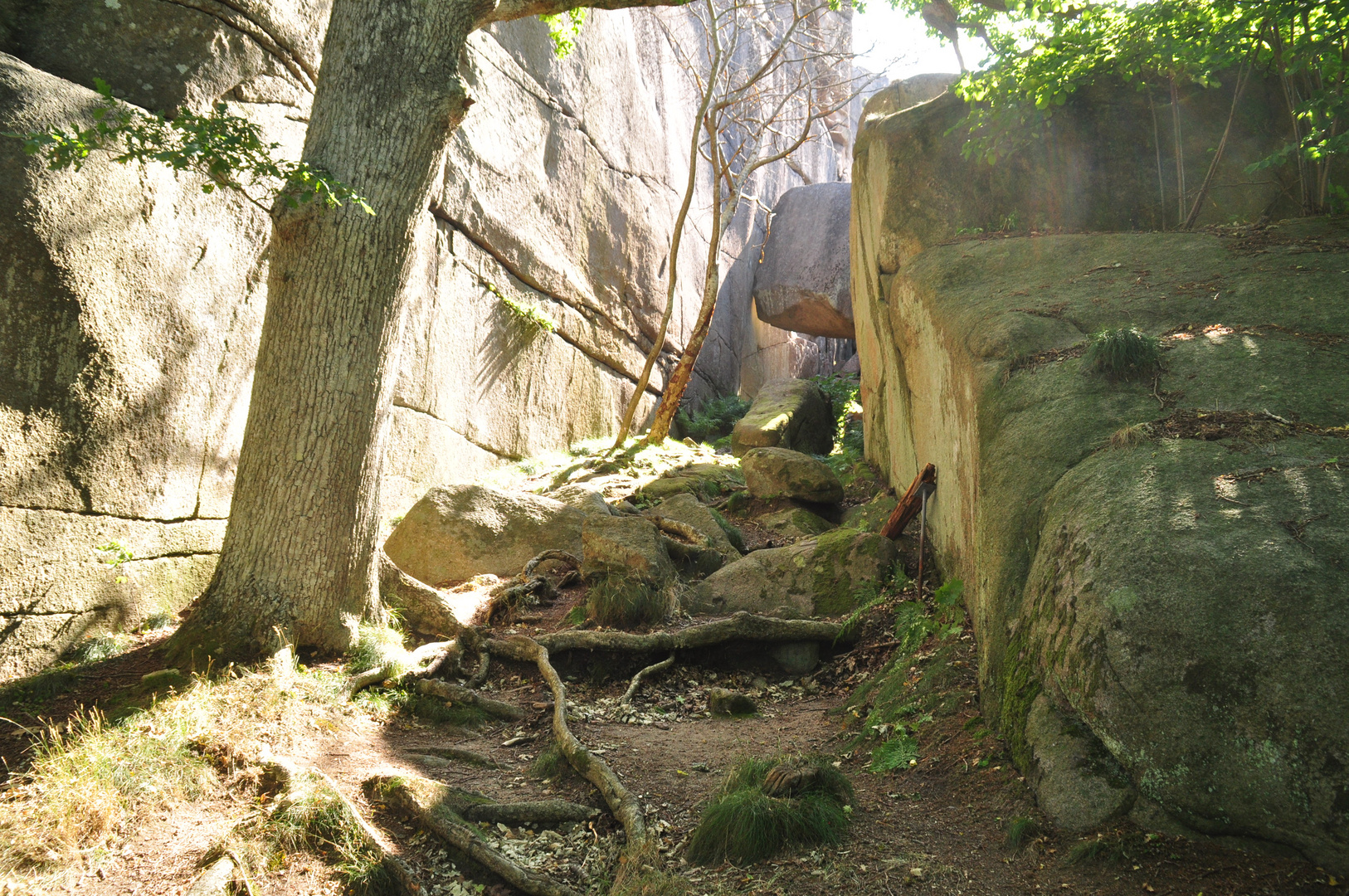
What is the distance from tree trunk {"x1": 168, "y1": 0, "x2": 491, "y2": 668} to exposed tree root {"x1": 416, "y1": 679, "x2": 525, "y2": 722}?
0.65m

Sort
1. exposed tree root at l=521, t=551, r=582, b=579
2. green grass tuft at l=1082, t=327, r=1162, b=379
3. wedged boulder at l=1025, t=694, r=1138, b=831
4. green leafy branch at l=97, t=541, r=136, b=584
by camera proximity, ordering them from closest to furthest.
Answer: wedged boulder at l=1025, t=694, r=1138, b=831 < green grass tuft at l=1082, t=327, r=1162, b=379 < green leafy branch at l=97, t=541, r=136, b=584 < exposed tree root at l=521, t=551, r=582, b=579

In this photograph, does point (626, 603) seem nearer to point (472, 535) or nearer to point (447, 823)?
point (472, 535)

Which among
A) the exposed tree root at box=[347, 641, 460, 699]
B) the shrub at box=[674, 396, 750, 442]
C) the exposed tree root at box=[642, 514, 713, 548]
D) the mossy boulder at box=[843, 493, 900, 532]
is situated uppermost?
the shrub at box=[674, 396, 750, 442]

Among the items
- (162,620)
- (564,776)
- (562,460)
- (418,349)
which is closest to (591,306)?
(562,460)

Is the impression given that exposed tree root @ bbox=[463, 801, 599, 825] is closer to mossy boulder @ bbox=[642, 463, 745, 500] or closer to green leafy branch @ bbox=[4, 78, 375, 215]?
green leafy branch @ bbox=[4, 78, 375, 215]

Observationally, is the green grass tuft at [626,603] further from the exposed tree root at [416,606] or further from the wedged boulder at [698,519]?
the wedged boulder at [698,519]

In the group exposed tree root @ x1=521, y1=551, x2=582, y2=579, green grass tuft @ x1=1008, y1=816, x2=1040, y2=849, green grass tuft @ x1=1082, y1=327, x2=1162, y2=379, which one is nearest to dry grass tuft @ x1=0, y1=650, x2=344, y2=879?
exposed tree root @ x1=521, y1=551, x2=582, y2=579

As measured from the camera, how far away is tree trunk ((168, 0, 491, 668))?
534 centimetres

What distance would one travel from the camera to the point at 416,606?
6.66 metres

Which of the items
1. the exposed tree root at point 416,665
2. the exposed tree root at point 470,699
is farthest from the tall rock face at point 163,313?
the exposed tree root at point 470,699

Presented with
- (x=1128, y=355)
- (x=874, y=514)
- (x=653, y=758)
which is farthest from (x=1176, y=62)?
(x=653, y=758)

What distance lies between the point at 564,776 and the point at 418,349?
696 centimetres

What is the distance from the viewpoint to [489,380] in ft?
38.4

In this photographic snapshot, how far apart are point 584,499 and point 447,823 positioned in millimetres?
6014
